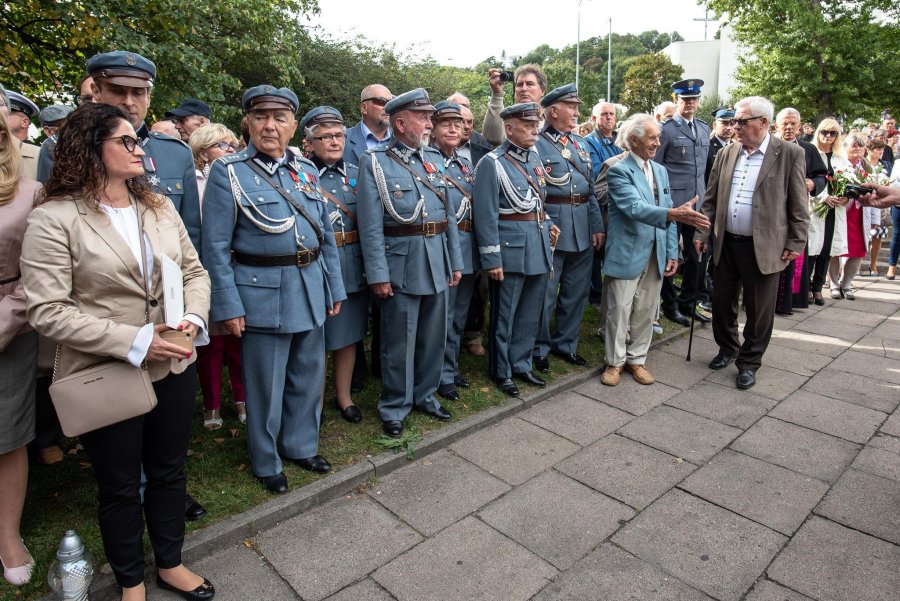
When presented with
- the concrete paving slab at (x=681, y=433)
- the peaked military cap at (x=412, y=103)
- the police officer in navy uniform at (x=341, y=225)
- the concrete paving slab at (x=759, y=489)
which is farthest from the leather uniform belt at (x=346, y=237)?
the concrete paving slab at (x=759, y=489)

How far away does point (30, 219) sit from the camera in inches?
84.6

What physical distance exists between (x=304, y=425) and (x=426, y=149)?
1.94 m

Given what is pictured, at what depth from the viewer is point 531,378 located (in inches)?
186

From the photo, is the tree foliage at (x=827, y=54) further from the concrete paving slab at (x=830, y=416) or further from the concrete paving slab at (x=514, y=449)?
the concrete paving slab at (x=514, y=449)

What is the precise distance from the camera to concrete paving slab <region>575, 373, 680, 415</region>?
449cm

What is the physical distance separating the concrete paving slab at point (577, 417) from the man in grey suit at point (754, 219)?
1.29 m

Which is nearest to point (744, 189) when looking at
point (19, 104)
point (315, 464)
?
point (315, 464)

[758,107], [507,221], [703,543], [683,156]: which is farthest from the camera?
[683,156]

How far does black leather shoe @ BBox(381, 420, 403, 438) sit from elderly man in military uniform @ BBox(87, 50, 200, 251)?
1618mm

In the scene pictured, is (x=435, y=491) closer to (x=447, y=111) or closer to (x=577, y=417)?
(x=577, y=417)

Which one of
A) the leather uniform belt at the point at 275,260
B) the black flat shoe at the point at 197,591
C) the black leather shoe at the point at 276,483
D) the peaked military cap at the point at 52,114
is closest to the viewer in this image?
the black flat shoe at the point at 197,591

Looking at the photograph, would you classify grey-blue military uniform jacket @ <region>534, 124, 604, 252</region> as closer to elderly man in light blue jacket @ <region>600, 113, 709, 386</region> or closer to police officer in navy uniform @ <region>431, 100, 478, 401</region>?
elderly man in light blue jacket @ <region>600, 113, 709, 386</region>

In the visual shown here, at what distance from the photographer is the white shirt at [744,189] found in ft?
15.6

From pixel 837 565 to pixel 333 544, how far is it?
2.33 m
